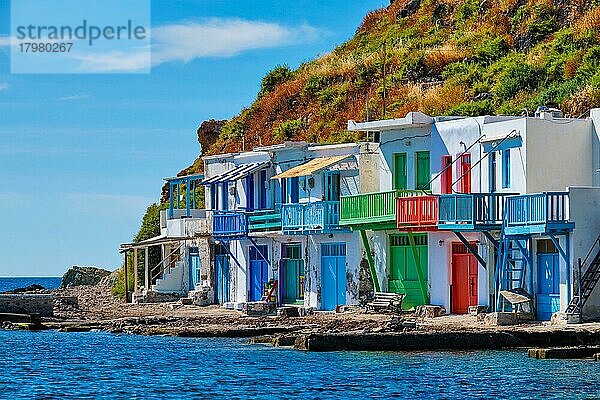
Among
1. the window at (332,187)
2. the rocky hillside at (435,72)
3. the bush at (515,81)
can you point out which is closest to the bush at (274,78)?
the rocky hillside at (435,72)

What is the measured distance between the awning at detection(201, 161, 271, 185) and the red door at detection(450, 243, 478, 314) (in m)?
12.3

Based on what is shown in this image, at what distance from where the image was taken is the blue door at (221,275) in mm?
59844

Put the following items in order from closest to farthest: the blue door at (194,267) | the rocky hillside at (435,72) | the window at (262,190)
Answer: the window at (262,190) → the blue door at (194,267) → the rocky hillside at (435,72)

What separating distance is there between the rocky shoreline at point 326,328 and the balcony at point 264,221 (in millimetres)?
3553

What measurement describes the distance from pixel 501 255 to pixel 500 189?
243cm

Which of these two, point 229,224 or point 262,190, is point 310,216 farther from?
point 229,224

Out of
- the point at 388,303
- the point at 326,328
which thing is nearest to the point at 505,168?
the point at 388,303

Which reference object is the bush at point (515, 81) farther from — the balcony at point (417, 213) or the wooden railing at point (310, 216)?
the balcony at point (417, 213)

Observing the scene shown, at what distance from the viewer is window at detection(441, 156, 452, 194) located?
47.2 meters

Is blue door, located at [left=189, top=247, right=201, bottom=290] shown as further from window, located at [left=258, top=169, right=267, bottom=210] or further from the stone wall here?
the stone wall

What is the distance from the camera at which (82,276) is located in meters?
106

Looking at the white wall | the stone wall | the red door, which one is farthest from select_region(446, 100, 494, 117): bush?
the white wall

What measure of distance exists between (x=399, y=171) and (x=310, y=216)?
4.40 meters

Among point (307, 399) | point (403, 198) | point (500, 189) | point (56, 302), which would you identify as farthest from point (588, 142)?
point (56, 302)
